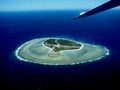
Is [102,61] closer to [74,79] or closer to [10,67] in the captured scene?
[74,79]

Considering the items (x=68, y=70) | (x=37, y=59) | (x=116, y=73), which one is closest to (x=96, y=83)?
(x=116, y=73)

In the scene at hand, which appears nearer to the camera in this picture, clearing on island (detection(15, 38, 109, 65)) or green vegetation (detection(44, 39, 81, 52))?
clearing on island (detection(15, 38, 109, 65))

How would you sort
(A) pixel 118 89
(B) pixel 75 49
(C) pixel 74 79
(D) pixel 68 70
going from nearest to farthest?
(A) pixel 118 89
(C) pixel 74 79
(D) pixel 68 70
(B) pixel 75 49

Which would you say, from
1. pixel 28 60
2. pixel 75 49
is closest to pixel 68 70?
pixel 28 60

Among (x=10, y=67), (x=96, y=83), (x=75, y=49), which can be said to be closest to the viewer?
(x=96, y=83)

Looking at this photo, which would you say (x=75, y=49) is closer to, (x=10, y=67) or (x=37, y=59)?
(x=37, y=59)

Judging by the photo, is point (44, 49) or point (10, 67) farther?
point (44, 49)

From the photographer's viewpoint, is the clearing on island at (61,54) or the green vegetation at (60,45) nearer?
the clearing on island at (61,54)

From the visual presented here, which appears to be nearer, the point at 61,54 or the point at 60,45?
the point at 61,54

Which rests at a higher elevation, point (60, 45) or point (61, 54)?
point (60, 45)
